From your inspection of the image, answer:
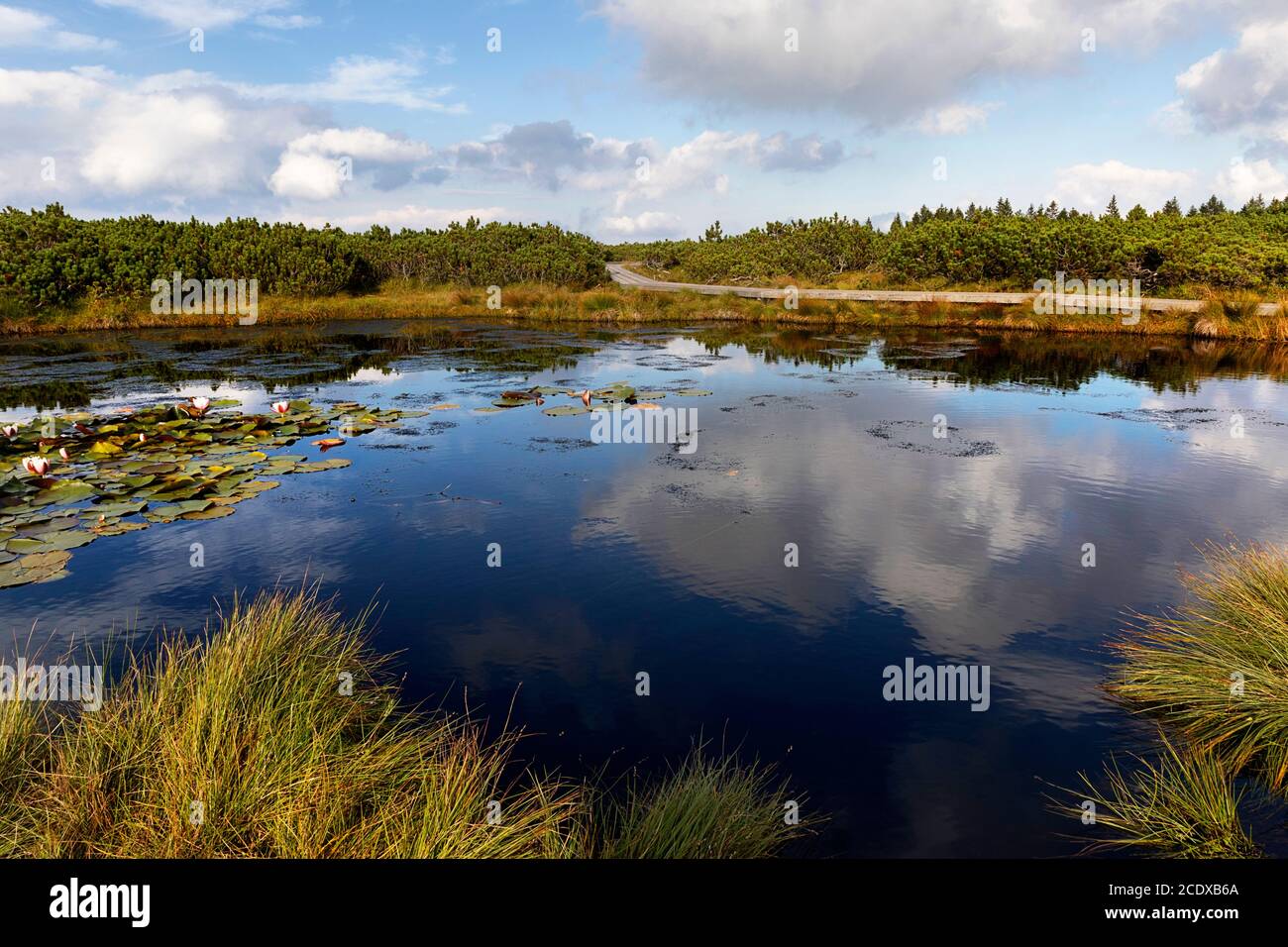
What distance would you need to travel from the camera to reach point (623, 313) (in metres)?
39.9

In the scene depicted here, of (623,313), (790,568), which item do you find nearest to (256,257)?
(623,313)

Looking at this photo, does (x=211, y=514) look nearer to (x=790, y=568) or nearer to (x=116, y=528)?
(x=116, y=528)

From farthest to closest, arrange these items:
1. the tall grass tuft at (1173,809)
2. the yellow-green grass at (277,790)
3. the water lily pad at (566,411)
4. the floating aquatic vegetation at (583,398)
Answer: the floating aquatic vegetation at (583,398)
the water lily pad at (566,411)
the tall grass tuft at (1173,809)
the yellow-green grass at (277,790)

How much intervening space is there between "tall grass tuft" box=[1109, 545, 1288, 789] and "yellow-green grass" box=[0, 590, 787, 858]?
358 cm

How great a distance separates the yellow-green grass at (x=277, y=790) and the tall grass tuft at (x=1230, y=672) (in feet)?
11.7

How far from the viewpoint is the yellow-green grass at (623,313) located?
101 ft

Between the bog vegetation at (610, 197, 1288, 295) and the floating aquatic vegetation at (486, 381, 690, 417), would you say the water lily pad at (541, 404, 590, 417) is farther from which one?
the bog vegetation at (610, 197, 1288, 295)

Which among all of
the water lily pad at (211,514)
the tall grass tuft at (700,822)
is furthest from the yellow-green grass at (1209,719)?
the water lily pad at (211,514)

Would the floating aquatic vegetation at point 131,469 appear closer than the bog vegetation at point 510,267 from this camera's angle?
Yes

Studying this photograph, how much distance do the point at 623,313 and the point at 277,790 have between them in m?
37.2

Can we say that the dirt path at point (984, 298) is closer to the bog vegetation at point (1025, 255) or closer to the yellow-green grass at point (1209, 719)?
the bog vegetation at point (1025, 255)

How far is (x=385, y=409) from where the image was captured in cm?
1852
